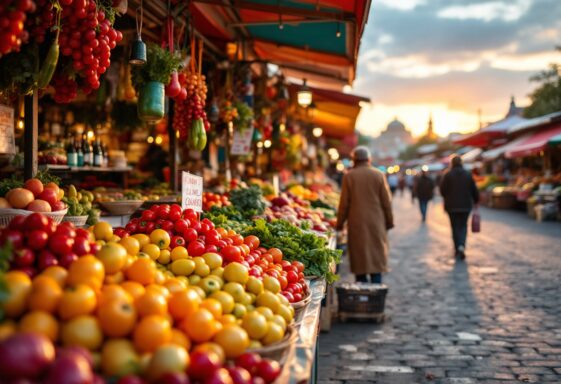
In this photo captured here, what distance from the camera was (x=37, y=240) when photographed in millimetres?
2248

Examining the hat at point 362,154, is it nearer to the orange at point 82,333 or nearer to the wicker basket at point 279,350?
the wicker basket at point 279,350

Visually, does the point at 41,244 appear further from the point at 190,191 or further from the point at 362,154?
the point at 362,154

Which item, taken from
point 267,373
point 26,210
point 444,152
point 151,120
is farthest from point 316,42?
point 444,152

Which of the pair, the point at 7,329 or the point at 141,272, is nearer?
the point at 7,329

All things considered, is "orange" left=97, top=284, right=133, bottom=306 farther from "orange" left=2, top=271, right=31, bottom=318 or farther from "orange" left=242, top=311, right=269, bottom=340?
"orange" left=242, top=311, right=269, bottom=340

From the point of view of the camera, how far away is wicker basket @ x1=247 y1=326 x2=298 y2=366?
86.3 inches

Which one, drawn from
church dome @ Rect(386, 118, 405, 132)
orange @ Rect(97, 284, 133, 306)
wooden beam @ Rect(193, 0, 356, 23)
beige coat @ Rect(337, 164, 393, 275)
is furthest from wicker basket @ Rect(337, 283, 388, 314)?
church dome @ Rect(386, 118, 405, 132)

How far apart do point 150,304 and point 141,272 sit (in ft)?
1.15

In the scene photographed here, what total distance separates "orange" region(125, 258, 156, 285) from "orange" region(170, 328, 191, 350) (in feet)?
1.22

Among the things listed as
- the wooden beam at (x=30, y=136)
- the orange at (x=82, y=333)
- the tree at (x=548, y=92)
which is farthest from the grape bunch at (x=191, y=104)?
the tree at (x=548, y=92)

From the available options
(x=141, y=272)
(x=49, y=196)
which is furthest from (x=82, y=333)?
(x=49, y=196)

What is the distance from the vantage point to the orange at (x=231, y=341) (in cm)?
209

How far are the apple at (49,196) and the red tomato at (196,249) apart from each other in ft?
3.32

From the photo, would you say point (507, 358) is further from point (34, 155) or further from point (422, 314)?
point (34, 155)
